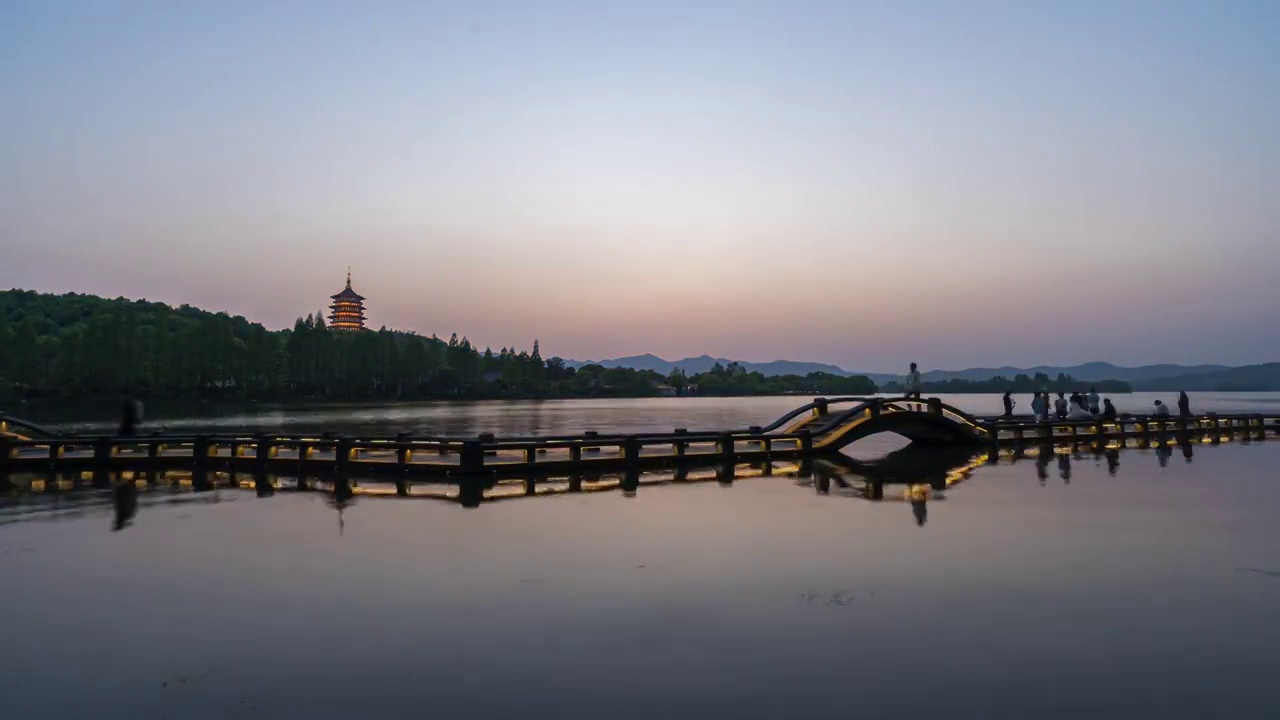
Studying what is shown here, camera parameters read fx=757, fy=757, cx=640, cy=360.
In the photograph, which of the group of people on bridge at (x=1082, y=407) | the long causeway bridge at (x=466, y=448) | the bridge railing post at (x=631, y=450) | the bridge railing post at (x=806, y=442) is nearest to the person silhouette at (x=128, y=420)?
the long causeway bridge at (x=466, y=448)

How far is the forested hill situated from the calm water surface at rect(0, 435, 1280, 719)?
99530 mm

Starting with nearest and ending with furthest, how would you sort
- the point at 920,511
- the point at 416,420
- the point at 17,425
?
the point at 920,511, the point at 17,425, the point at 416,420

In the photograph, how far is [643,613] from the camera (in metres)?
8.26

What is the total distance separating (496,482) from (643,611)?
449 inches

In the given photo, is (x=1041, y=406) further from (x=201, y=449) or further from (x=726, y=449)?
(x=201, y=449)

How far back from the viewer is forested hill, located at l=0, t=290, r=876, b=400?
95.1 m

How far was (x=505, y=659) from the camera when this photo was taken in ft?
22.4

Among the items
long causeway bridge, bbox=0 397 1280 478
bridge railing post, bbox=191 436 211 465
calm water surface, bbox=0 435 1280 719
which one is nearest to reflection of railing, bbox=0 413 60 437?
long causeway bridge, bbox=0 397 1280 478

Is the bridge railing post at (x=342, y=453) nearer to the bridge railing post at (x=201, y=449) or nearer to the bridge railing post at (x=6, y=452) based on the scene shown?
the bridge railing post at (x=201, y=449)

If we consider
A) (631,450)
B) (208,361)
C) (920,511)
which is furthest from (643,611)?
(208,361)

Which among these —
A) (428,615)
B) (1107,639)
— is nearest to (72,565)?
(428,615)

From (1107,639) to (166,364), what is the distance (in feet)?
375

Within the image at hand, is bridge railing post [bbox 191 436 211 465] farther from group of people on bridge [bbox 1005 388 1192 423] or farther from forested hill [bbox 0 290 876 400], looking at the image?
forested hill [bbox 0 290 876 400]

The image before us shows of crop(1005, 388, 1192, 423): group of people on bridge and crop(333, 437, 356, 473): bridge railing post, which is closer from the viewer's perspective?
crop(333, 437, 356, 473): bridge railing post
